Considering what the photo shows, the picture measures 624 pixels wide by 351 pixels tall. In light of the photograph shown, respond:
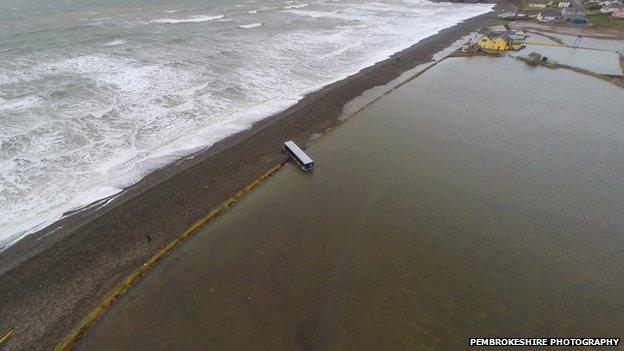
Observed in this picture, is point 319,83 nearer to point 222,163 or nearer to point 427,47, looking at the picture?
point 222,163

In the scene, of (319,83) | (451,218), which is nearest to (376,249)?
(451,218)

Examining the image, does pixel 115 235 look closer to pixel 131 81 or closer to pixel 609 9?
pixel 131 81

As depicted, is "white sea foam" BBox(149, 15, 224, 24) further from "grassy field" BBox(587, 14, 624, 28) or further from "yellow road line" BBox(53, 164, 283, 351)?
"grassy field" BBox(587, 14, 624, 28)

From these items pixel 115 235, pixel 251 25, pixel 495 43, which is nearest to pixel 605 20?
pixel 495 43

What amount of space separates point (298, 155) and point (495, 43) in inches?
2069

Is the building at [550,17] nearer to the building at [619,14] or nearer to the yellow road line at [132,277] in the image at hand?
the building at [619,14]

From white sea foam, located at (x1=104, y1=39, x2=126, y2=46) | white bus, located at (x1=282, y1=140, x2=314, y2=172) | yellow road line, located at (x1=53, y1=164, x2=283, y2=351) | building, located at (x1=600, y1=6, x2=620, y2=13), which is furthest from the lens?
building, located at (x1=600, y1=6, x2=620, y2=13)

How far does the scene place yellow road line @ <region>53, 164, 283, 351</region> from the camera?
48.5ft

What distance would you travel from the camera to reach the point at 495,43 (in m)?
58.1

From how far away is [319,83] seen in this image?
1724 inches

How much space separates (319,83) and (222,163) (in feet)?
74.5

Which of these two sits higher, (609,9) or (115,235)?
(609,9)

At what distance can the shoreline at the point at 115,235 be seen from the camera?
51.8 feet

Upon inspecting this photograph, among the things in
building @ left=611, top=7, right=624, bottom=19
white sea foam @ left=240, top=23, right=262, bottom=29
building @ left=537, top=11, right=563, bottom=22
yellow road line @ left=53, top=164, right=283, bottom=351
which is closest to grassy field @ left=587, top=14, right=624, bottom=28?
building @ left=611, top=7, right=624, bottom=19
